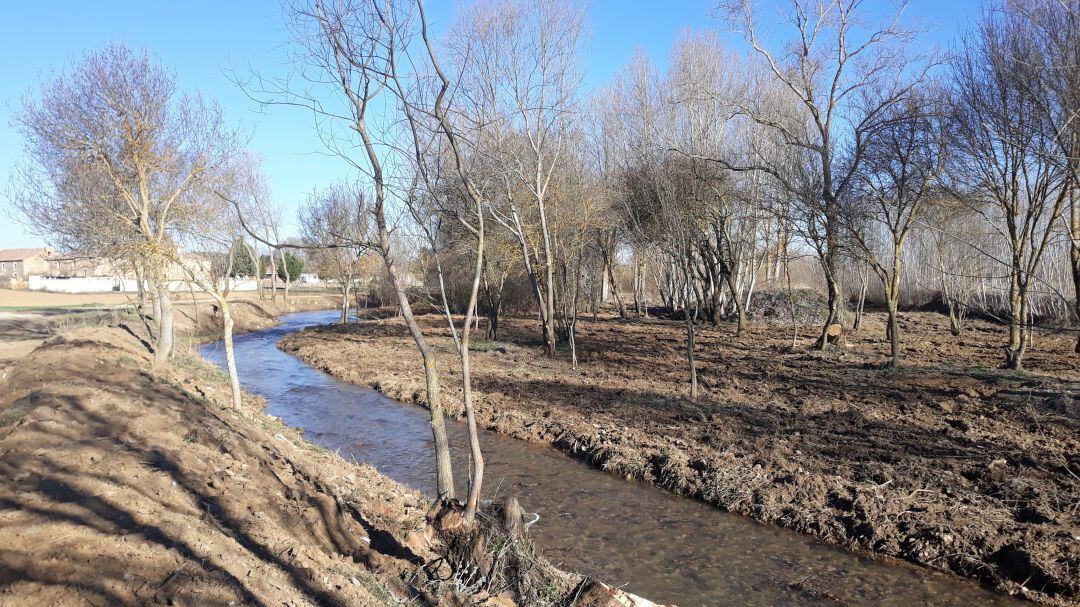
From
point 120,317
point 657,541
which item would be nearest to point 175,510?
point 657,541

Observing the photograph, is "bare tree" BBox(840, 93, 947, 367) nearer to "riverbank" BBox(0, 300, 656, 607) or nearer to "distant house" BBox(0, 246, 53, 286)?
"riverbank" BBox(0, 300, 656, 607)

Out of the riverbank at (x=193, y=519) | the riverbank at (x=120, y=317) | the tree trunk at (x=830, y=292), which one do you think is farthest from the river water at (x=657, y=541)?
the tree trunk at (x=830, y=292)

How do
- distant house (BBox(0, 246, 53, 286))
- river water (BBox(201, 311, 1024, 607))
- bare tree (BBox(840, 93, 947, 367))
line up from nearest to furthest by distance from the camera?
river water (BBox(201, 311, 1024, 607)) → bare tree (BBox(840, 93, 947, 367)) → distant house (BBox(0, 246, 53, 286))

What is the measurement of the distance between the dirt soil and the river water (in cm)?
31

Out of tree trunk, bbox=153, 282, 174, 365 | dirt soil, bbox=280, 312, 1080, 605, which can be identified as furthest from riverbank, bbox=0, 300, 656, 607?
tree trunk, bbox=153, 282, 174, 365

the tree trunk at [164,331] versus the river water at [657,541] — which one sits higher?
the tree trunk at [164,331]

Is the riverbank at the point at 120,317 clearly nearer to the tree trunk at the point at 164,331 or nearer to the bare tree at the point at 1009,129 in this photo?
the tree trunk at the point at 164,331

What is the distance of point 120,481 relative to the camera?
5508mm

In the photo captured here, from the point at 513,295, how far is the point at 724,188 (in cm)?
1403

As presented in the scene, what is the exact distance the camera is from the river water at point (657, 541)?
6086 millimetres

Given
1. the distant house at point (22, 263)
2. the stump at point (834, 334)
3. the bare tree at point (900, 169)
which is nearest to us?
the bare tree at point (900, 169)

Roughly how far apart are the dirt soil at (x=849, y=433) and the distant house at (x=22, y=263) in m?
74.3

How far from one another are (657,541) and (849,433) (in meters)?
Answer: 4.27

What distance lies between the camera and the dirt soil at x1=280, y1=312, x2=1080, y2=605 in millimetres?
6637
